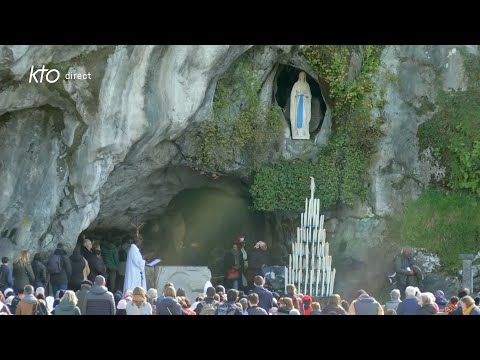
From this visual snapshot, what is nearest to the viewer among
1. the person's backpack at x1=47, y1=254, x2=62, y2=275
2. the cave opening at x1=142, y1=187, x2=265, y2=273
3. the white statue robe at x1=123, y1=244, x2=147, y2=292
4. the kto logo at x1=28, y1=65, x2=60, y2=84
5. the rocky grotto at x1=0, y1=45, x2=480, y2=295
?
the kto logo at x1=28, y1=65, x2=60, y2=84

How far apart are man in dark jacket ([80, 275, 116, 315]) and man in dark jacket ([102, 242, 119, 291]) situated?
28.3ft

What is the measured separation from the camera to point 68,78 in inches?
942

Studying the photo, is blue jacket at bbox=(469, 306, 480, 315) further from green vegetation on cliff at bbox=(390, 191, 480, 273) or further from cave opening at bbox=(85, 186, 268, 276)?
cave opening at bbox=(85, 186, 268, 276)

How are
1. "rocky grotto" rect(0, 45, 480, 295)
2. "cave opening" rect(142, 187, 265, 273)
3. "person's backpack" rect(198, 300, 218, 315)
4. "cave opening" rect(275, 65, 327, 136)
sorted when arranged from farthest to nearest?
"cave opening" rect(142, 187, 265, 273) < "cave opening" rect(275, 65, 327, 136) < "rocky grotto" rect(0, 45, 480, 295) < "person's backpack" rect(198, 300, 218, 315)

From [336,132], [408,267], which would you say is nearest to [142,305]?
[408,267]

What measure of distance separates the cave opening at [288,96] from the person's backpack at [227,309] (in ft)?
34.8

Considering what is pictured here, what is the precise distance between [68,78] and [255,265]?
5732 mm

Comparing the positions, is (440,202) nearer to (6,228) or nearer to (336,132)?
(336,132)

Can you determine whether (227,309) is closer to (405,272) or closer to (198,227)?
(405,272)

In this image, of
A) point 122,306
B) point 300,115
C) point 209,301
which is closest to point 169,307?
point 209,301

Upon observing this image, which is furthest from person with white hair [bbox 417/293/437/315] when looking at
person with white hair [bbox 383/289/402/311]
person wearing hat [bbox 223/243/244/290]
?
person wearing hat [bbox 223/243/244/290]

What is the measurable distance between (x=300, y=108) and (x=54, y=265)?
6.45m

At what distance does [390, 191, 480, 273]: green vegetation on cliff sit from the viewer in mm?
26969

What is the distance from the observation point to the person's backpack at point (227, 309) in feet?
58.8
